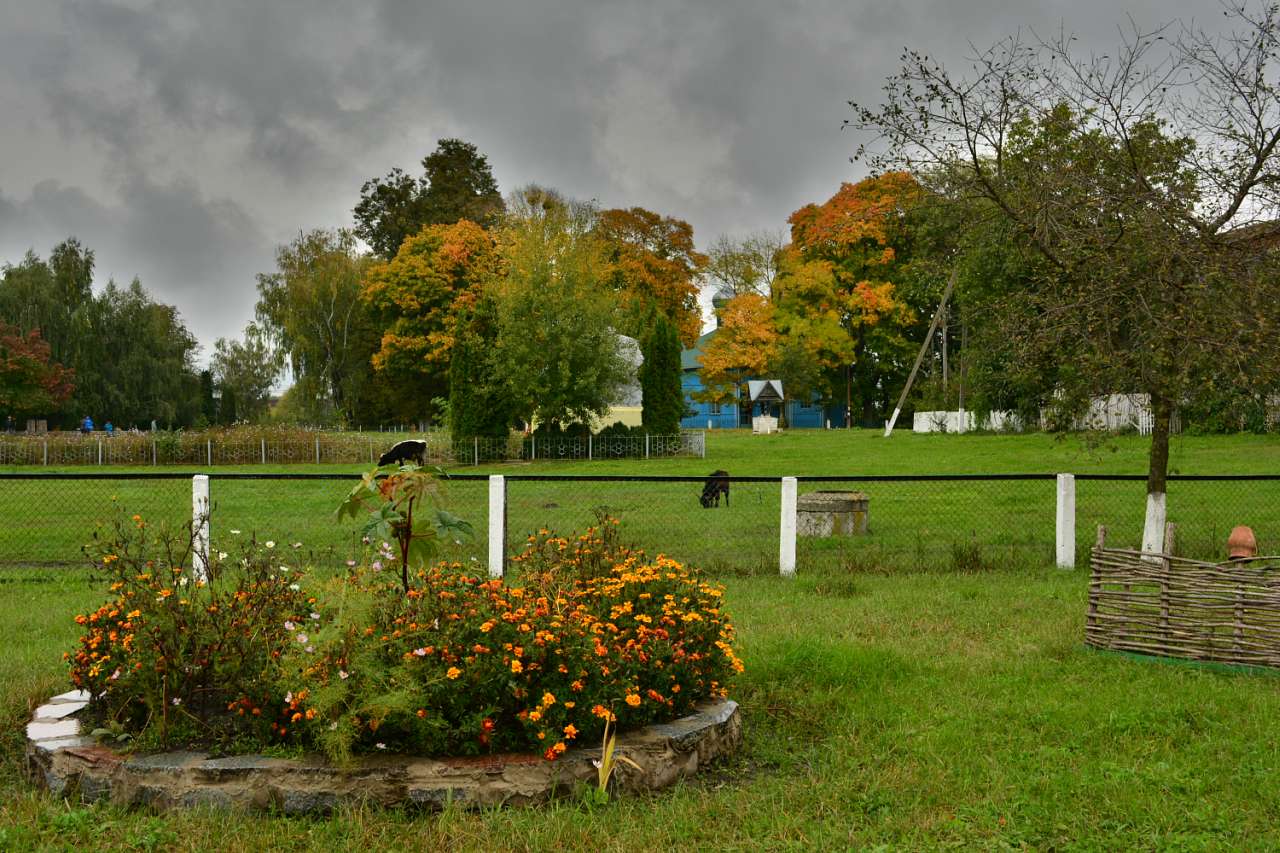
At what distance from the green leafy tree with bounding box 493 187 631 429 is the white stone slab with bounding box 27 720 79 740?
81.2 ft

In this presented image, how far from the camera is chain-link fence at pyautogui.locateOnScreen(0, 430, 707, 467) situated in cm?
3048

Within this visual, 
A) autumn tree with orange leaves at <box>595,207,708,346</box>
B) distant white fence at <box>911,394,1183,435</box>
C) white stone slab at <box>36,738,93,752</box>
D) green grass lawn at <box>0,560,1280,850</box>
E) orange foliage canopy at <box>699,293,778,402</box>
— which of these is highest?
A: autumn tree with orange leaves at <box>595,207,708,346</box>

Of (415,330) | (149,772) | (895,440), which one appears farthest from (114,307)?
(149,772)

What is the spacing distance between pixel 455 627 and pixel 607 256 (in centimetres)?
4397

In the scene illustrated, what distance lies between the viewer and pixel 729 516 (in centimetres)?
1560

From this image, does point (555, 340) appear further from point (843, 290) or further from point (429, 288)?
point (843, 290)

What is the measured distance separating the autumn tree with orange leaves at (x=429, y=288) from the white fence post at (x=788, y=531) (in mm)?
35972

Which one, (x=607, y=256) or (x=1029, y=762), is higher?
(x=607, y=256)

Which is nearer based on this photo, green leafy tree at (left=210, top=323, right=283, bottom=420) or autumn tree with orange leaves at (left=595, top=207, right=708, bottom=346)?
autumn tree with orange leaves at (left=595, top=207, right=708, bottom=346)

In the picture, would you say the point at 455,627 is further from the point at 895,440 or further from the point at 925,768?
the point at 895,440

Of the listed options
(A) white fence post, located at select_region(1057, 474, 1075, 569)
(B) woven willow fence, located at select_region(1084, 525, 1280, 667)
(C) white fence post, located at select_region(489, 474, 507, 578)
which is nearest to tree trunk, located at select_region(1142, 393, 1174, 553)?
(A) white fence post, located at select_region(1057, 474, 1075, 569)

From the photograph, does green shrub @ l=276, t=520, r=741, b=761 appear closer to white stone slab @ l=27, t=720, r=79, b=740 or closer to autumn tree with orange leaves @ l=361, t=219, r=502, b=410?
white stone slab @ l=27, t=720, r=79, b=740

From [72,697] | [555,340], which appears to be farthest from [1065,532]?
[555,340]

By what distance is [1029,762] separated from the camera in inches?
200
